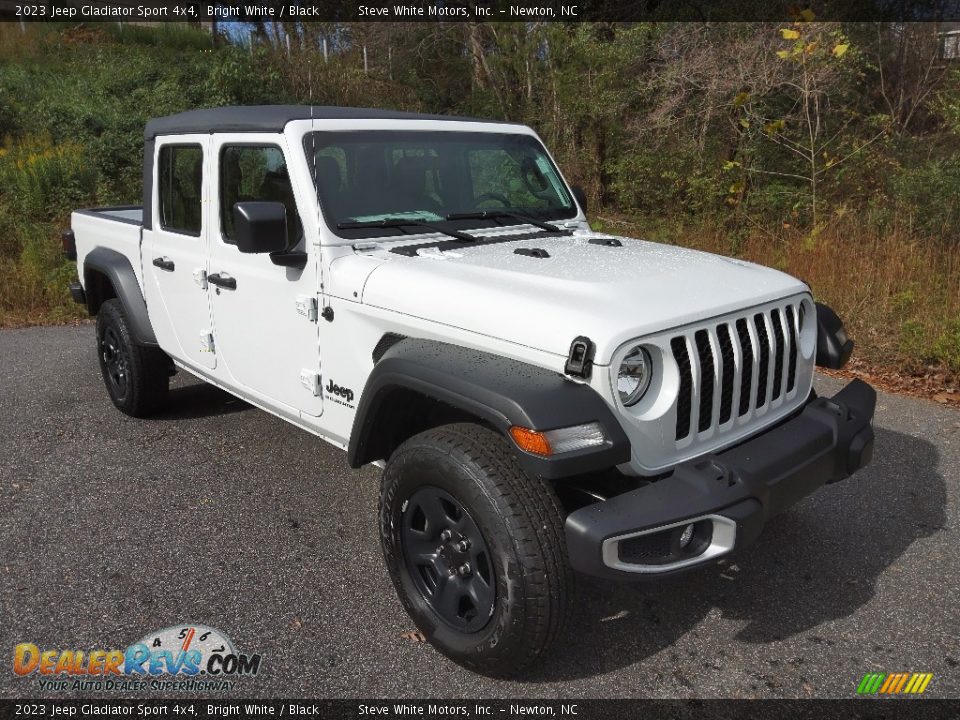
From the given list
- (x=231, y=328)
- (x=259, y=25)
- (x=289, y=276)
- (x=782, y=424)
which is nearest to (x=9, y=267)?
(x=231, y=328)

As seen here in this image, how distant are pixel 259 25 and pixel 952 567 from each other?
21.9 metres

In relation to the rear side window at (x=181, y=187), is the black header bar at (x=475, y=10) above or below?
above

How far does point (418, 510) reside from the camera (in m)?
2.70

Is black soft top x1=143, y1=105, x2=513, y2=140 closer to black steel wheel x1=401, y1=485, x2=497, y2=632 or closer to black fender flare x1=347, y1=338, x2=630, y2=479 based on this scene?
black fender flare x1=347, y1=338, x2=630, y2=479

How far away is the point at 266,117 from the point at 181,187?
906 millimetres

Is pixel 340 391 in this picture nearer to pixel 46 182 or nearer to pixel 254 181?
pixel 254 181

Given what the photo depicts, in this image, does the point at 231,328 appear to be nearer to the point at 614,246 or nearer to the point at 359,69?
the point at 614,246

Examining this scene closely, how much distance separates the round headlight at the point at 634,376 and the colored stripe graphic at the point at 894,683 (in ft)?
4.12

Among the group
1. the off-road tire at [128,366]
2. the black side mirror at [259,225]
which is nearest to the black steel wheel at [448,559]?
the black side mirror at [259,225]

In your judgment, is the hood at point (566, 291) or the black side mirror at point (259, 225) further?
the black side mirror at point (259, 225)

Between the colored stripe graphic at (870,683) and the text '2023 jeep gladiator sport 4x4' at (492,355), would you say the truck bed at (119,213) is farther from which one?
the colored stripe graphic at (870,683)

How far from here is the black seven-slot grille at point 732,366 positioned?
98.0 inches

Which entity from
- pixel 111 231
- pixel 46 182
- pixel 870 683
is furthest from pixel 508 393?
pixel 46 182

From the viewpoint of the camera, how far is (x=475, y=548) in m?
2.46
